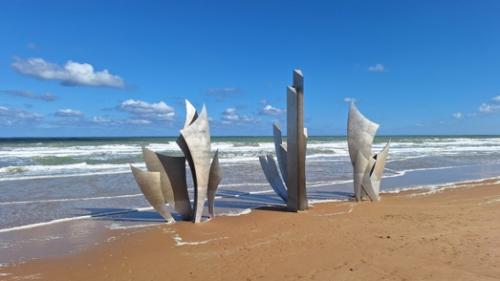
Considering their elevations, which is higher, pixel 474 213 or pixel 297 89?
pixel 297 89

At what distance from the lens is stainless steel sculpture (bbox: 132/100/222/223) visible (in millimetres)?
8352

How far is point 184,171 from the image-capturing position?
8719 millimetres

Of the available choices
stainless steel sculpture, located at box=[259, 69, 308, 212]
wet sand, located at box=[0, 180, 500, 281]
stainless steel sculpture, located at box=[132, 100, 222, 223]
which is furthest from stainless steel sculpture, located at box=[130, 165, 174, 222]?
stainless steel sculpture, located at box=[259, 69, 308, 212]

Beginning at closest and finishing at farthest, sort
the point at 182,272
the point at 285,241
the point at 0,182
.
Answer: the point at 182,272, the point at 285,241, the point at 0,182

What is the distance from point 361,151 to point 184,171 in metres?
4.68

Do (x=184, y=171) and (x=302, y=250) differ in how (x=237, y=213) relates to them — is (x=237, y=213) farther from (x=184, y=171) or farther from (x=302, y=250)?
(x=302, y=250)

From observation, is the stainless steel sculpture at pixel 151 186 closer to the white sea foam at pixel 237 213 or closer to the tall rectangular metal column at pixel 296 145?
the white sea foam at pixel 237 213

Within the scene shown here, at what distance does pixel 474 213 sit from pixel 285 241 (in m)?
4.31

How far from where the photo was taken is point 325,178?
16.6 metres

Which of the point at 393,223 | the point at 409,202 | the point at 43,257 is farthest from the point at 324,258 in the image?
the point at 409,202

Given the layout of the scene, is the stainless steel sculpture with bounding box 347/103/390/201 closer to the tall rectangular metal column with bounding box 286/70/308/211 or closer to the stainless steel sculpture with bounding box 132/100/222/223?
the tall rectangular metal column with bounding box 286/70/308/211

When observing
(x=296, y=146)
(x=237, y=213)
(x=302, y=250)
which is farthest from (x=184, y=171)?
(x=302, y=250)

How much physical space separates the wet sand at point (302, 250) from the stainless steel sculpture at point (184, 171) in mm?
526

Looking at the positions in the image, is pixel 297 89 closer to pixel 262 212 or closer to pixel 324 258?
pixel 262 212
